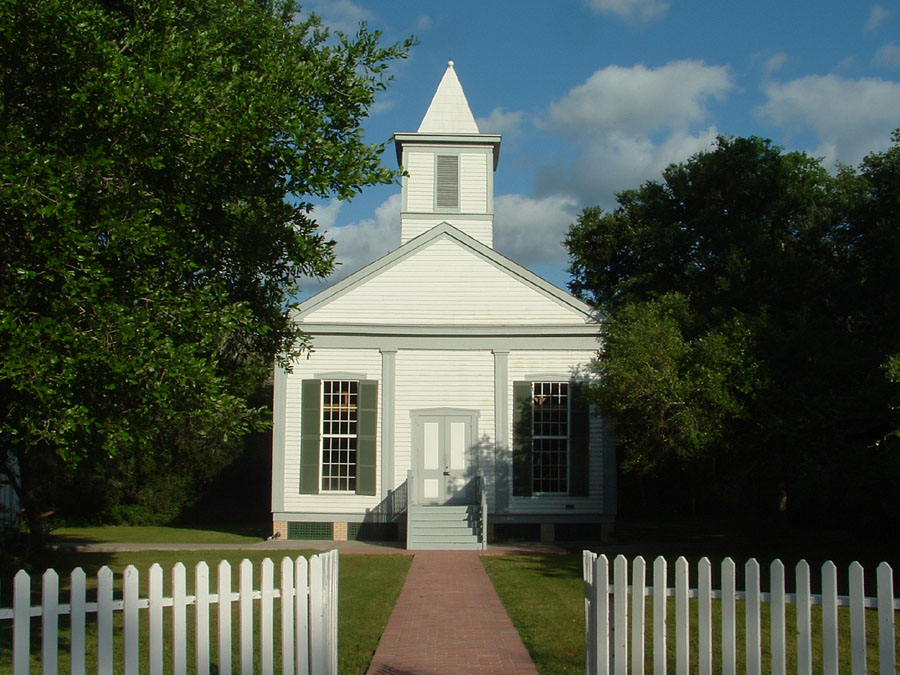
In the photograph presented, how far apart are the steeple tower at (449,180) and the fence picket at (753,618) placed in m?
17.3

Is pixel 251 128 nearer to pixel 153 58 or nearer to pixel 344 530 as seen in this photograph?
pixel 153 58

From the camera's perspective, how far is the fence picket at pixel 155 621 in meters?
5.31

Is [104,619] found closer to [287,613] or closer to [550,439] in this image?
[287,613]

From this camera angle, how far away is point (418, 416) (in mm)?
20109

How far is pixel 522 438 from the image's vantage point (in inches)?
788

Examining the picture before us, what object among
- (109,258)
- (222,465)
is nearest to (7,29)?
(109,258)

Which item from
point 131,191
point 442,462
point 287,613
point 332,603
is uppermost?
point 131,191

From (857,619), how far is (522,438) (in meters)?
14.5

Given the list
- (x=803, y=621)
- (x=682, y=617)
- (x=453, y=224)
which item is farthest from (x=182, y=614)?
(x=453, y=224)

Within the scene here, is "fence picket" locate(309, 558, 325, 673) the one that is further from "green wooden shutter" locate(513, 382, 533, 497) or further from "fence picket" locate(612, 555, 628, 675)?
"green wooden shutter" locate(513, 382, 533, 497)

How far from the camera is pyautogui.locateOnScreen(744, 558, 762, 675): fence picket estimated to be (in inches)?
224

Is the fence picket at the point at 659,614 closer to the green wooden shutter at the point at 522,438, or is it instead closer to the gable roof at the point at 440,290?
the green wooden shutter at the point at 522,438

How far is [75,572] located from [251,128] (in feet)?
13.2

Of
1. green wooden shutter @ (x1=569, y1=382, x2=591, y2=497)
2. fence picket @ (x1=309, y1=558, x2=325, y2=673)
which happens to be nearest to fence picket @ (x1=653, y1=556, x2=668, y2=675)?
fence picket @ (x1=309, y1=558, x2=325, y2=673)
